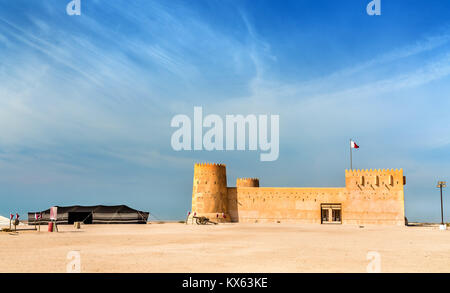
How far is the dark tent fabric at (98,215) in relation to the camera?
52.6m

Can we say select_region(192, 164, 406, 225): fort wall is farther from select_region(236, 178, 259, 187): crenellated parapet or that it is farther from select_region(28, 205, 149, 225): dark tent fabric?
select_region(236, 178, 259, 187): crenellated parapet

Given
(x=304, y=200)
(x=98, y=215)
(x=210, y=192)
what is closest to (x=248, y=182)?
(x=210, y=192)

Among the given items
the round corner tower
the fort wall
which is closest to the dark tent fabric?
the round corner tower

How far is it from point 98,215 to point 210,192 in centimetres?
1376

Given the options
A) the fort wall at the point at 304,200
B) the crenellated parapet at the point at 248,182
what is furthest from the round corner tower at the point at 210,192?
the crenellated parapet at the point at 248,182

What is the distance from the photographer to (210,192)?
55906 millimetres

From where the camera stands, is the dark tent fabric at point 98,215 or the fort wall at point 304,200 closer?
the dark tent fabric at point 98,215

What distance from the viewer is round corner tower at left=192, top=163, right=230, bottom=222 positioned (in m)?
55.5

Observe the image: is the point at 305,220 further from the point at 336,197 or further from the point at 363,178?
the point at 363,178

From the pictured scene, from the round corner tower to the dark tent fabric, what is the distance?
22.7ft

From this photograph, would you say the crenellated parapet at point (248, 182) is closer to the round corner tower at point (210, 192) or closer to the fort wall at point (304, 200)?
the fort wall at point (304, 200)

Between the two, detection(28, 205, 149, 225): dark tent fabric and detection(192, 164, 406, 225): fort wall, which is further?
Answer: detection(192, 164, 406, 225): fort wall

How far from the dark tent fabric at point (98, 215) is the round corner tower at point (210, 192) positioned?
22.7 ft
